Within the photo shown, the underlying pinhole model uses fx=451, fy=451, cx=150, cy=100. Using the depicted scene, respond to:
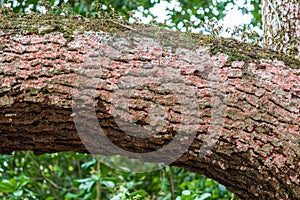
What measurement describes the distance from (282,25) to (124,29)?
0.71m

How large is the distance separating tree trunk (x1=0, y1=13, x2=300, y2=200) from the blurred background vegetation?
3.51 feet

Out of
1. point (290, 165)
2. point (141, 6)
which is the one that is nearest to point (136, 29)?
point (290, 165)

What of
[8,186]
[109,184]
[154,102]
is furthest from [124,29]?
[8,186]

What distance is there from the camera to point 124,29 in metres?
1.24

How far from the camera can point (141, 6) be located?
8.91 feet

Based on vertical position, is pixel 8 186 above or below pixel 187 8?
below

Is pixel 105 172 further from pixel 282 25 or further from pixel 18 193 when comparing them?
pixel 282 25

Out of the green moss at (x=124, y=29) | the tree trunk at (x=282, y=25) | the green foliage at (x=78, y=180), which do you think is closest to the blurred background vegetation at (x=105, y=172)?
the green foliage at (x=78, y=180)

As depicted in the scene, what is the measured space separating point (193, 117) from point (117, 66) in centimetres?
23

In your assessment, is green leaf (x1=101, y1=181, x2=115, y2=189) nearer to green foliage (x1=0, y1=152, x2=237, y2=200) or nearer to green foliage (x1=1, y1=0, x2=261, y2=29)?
green foliage (x1=0, y1=152, x2=237, y2=200)

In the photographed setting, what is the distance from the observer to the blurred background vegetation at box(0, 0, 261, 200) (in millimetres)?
2469

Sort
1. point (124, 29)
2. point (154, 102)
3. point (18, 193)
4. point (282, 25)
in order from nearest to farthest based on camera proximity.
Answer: point (154, 102), point (124, 29), point (282, 25), point (18, 193)

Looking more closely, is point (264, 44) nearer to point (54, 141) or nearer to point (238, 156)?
point (238, 156)

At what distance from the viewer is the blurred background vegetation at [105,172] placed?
2.47 m
